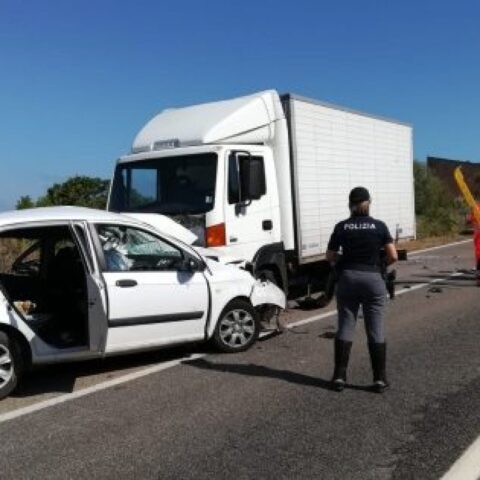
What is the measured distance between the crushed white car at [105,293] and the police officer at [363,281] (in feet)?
5.83

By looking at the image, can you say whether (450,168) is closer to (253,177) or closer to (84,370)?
(253,177)

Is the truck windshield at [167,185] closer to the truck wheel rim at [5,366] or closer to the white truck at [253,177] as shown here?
the white truck at [253,177]

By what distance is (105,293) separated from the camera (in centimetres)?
704

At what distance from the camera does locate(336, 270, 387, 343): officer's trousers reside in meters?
6.64

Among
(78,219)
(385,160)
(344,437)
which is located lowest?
(344,437)

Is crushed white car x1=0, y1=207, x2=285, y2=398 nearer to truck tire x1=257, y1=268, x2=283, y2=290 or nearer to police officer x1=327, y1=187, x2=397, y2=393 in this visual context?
truck tire x1=257, y1=268, x2=283, y2=290

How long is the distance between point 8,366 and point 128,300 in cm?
123

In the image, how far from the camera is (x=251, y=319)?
8461mm

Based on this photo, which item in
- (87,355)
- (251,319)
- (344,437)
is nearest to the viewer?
(344,437)

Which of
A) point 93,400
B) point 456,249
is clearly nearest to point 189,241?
point 93,400

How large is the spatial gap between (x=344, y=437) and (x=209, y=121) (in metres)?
6.05

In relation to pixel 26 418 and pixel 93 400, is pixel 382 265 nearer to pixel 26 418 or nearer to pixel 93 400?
pixel 93 400

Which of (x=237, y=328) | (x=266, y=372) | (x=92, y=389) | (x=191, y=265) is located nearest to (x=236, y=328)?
(x=237, y=328)

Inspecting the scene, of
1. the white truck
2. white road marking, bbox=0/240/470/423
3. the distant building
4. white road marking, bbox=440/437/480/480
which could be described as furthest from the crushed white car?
the distant building
